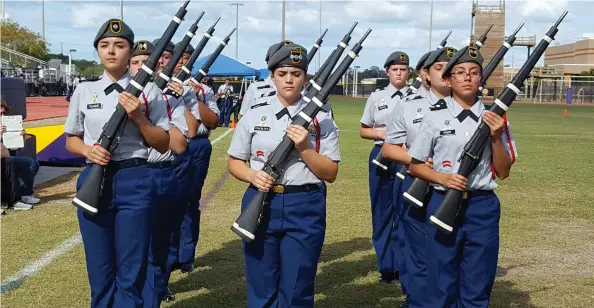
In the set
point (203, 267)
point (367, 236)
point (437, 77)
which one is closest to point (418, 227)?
point (437, 77)

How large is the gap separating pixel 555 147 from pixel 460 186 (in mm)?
18724

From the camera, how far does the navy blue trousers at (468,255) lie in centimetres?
499

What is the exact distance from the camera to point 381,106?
7781mm

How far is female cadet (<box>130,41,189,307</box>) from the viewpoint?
215 inches

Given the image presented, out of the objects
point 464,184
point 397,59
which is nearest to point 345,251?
point 397,59

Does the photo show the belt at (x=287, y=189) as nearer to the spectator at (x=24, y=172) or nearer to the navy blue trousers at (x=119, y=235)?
the navy blue trousers at (x=119, y=235)

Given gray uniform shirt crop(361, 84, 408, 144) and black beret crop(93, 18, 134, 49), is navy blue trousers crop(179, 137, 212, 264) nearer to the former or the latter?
gray uniform shirt crop(361, 84, 408, 144)

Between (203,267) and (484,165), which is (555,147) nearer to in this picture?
(203,267)

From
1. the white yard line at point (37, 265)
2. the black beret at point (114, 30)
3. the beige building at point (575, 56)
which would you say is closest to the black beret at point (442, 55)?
the black beret at point (114, 30)

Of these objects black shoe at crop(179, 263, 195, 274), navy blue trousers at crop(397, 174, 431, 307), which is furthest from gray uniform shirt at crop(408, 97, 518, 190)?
black shoe at crop(179, 263, 195, 274)

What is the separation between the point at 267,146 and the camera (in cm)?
480

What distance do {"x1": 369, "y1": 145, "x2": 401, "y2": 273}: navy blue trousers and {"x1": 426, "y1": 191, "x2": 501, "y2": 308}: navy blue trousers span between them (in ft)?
7.78

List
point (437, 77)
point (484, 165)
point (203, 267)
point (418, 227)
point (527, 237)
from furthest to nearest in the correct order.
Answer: point (527, 237), point (203, 267), point (437, 77), point (418, 227), point (484, 165)

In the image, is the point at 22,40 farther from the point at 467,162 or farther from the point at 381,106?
the point at 467,162
